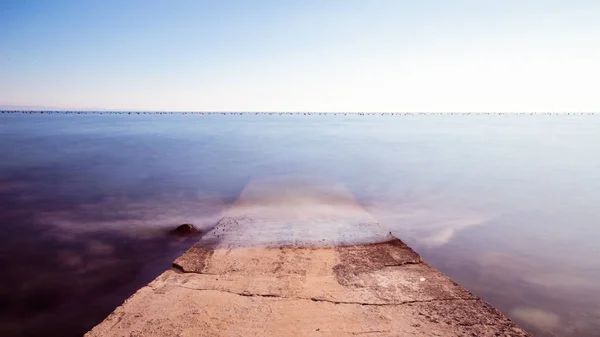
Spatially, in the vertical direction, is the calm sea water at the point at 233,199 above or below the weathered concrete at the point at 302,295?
below

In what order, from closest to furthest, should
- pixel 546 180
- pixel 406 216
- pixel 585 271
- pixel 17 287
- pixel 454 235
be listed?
pixel 17 287 < pixel 585 271 < pixel 454 235 < pixel 406 216 < pixel 546 180

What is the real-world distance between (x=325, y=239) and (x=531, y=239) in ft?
30.0

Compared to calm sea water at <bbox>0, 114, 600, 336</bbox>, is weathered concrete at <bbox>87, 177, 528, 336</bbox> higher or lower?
higher

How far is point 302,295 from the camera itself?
7367 mm

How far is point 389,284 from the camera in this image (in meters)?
7.96

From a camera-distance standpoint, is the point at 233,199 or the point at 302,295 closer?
the point at 302,295

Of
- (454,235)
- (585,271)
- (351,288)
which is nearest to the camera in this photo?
(351,288)

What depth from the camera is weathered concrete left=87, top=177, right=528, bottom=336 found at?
20.7 ft

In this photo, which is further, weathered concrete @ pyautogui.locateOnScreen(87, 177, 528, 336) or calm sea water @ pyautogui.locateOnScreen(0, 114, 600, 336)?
calm sea water @ pyautogui.locateOnScreen(0, 114, 600, 336)

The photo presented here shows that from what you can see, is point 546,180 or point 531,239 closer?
point 531,239

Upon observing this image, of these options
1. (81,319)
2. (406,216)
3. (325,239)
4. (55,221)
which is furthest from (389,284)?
(55,221)

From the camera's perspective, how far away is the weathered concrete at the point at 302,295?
631 cm

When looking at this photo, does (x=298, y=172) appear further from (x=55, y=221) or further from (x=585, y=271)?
(x=585, y=271)

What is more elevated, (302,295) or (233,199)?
(302,295)
